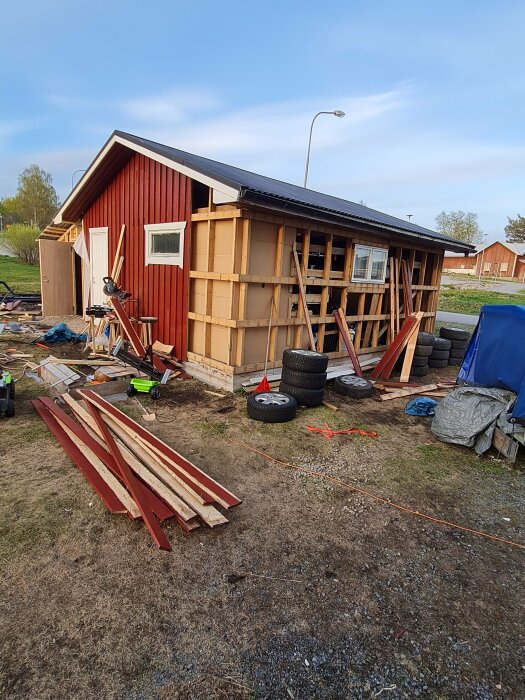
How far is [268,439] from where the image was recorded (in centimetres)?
535

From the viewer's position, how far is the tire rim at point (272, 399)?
5961 millimetres

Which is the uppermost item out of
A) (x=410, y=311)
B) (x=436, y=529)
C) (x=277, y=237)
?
(x=277, y=237)

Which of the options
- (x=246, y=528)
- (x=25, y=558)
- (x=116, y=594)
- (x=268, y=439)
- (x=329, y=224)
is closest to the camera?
(x=116, y=594)

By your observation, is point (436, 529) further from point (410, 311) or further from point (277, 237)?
point (410, 311)

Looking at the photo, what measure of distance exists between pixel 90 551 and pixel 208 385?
14.6 ft

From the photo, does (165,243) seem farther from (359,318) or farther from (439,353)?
(439,353)

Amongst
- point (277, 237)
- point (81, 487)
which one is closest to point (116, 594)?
point (81, 487)

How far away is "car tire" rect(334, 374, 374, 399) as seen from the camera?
7.38 m

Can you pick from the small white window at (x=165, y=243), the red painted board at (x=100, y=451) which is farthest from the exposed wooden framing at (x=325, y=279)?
the red painted board at (x=100, y=451)

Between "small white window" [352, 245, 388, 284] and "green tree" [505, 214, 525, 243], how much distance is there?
76.5m

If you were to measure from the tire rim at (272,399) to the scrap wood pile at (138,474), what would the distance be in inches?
74.5

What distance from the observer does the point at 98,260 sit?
1095 centimetres

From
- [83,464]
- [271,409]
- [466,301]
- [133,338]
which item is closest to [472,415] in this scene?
[271,409]

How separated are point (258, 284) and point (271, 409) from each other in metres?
2.46
